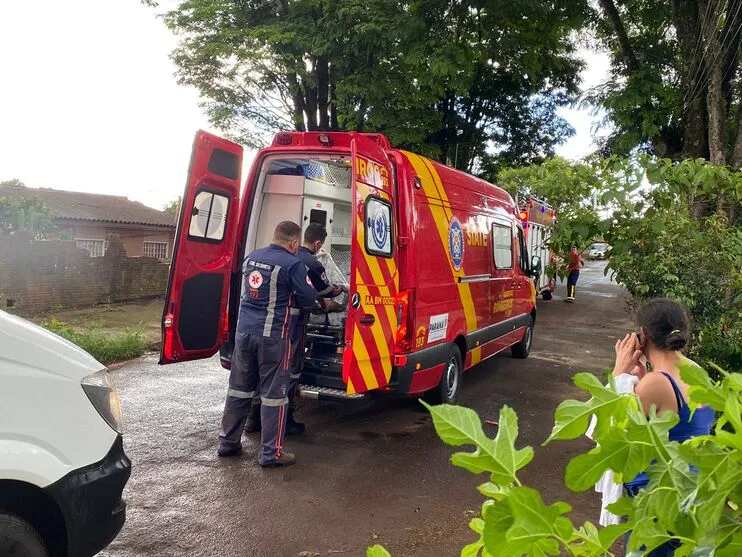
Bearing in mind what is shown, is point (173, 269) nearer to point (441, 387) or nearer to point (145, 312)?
point (441, 387)

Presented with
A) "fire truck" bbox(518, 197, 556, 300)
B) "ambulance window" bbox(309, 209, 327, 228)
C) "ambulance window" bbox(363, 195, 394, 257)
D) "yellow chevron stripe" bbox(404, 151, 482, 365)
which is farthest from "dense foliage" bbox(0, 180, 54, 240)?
"ambulance window" bbox(363, 195, 394, 257)

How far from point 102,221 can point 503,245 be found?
19.0m

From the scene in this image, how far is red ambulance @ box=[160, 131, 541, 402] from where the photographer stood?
4.81 meters

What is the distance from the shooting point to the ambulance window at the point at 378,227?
4840 mm

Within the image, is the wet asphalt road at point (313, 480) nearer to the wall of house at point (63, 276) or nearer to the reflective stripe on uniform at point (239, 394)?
the reflective stripe on uniform at point (239, 394)

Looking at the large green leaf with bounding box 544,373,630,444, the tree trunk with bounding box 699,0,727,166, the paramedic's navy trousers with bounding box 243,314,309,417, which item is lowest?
the paramedic's navy trousers with bounding box 243,314,309,417

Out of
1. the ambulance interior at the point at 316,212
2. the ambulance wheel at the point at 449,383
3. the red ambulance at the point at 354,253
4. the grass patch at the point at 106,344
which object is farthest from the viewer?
the grass patch at the point at 106,344

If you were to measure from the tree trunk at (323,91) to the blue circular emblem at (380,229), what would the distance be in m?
9.64

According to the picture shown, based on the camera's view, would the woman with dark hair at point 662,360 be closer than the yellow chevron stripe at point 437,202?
Yes

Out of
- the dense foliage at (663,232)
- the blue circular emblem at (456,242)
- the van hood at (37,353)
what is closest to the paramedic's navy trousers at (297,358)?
the blue circular emblem at (456,242)

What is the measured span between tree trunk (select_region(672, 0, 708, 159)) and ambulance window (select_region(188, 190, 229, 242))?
929 cm

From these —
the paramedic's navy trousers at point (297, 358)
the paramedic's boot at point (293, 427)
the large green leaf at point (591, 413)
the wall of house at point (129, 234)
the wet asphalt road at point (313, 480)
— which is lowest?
the wet asphalt road at point (313, 480)

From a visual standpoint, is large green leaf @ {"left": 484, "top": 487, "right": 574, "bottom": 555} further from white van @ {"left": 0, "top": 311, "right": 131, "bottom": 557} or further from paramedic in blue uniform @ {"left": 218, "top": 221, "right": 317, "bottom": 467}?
paramedic in blue uniform @ {"left": 218, "top": 221, "right": 317, "bottom": 467}

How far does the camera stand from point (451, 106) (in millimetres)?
20078
